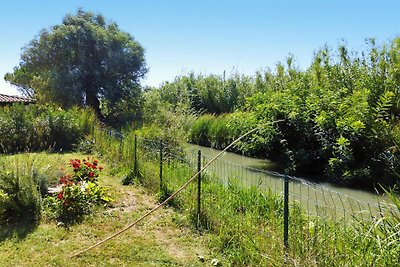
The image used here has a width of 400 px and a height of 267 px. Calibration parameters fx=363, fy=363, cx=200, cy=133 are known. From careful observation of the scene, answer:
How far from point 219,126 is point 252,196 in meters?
10.1

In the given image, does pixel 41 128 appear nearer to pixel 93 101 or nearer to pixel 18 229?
pixel 93 101

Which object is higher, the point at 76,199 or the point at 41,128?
the point at 41,128

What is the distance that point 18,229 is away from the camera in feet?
16.2

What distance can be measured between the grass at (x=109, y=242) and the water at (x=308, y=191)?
4.11 ft

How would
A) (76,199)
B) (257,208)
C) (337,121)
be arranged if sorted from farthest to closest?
(337,121)
(76,199)
(257,208)

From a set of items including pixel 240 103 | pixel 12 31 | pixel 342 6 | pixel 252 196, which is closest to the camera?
pixel 252 196

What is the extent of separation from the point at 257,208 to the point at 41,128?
33.5ft

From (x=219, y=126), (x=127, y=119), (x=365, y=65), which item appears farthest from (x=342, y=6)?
(x=127, y=119)

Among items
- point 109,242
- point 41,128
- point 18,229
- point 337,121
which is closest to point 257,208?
point 109,242

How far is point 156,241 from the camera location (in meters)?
4.67

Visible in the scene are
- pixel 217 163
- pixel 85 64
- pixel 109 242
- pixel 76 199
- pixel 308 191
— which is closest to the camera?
pixel 308 191

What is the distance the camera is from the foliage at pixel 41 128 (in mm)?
12164

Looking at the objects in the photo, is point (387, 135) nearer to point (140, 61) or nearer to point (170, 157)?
point (170, 157)

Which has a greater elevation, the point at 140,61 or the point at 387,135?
the point at 140,61
